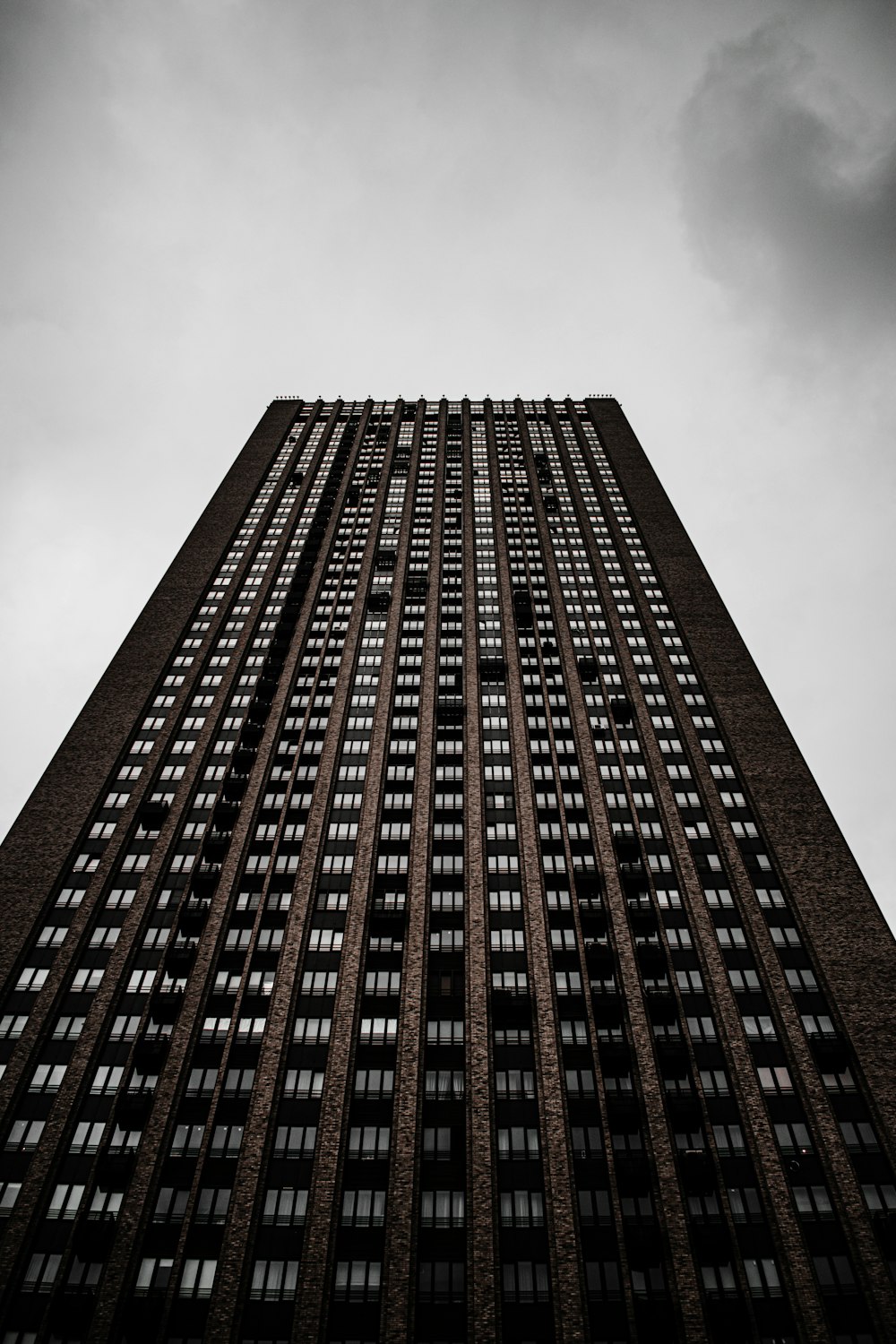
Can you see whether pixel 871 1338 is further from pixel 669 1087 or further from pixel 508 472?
pixel 508 472

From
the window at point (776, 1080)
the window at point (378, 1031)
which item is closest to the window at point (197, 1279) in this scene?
the window at point (378, 1031)

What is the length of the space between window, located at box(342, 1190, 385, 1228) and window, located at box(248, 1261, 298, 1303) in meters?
3.26

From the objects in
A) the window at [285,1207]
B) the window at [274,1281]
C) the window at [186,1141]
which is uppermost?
the window at [186,1141]

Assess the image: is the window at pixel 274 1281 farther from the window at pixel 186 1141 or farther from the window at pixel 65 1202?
the window at pixel 65 1202

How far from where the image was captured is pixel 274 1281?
128 ft

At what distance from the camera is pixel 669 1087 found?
46.2 metres

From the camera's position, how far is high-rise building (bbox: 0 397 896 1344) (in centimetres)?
3941

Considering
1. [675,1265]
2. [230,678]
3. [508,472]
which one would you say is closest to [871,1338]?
[675,1265]

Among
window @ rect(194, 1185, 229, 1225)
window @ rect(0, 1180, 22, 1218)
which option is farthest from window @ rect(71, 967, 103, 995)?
window @ rect(194, 1185, 229, 1225)

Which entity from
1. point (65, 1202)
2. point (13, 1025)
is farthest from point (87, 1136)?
point (13, 1025)

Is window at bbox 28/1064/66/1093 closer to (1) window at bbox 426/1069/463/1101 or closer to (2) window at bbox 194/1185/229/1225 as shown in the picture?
(2) window at bbox 194/1185/229/1225

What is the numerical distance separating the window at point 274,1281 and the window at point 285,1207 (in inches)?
68.7

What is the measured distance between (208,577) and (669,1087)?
2553 inches

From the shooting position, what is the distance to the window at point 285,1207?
4103cm
